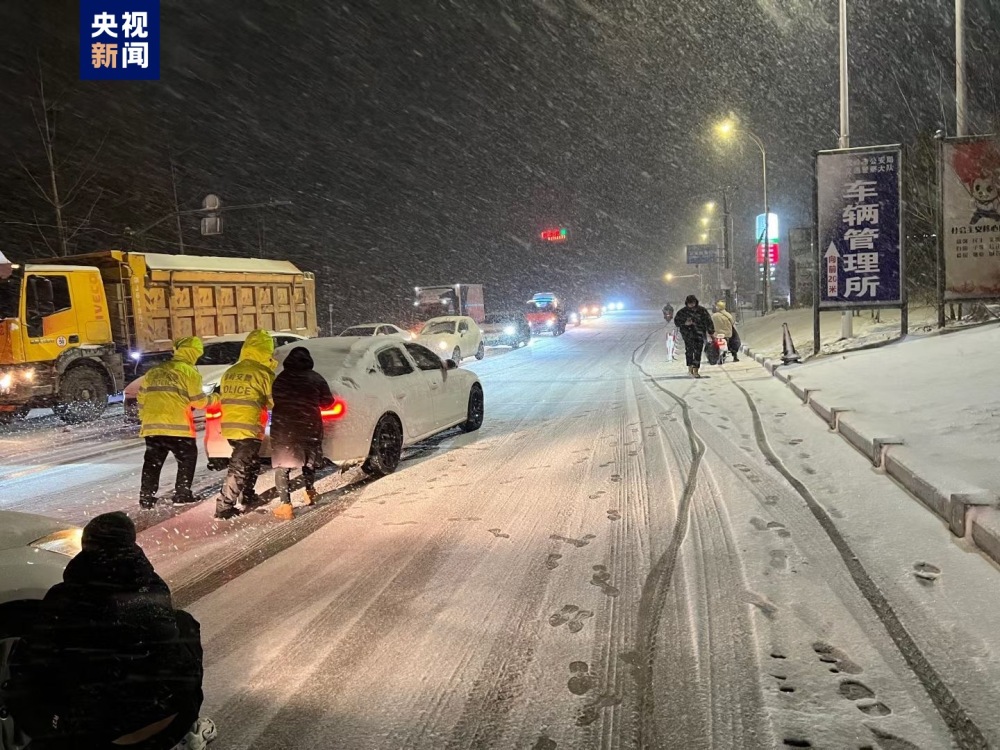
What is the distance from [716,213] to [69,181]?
41.6 meters

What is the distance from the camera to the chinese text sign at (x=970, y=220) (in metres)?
15.1

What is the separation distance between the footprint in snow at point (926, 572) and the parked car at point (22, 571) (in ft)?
15.1

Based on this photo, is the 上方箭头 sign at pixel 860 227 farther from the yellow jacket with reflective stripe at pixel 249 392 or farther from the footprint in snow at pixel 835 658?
the footprint in snow at pixel 835 658

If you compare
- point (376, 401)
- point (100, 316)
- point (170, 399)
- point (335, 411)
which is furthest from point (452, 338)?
point (170, 399)

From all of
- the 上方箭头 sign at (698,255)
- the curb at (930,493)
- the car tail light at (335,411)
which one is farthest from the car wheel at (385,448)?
the 上方箭头 sign at (698,255)

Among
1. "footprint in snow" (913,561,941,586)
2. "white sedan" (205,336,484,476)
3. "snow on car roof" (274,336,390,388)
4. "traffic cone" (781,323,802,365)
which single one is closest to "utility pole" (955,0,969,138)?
"traffic cone" (781,323,802,365)

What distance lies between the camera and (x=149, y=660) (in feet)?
8.25

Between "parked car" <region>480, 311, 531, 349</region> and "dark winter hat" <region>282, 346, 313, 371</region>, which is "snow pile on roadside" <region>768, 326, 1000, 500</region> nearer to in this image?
"dark winter hat" <region>282, 346, 313, 371</region>

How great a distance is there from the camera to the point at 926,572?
4863mm

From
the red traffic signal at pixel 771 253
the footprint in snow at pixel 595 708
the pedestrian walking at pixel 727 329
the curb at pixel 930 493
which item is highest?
the red traffic signal at pixel 771 253

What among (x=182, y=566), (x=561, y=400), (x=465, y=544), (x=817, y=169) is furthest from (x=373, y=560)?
(x=817, y=169)

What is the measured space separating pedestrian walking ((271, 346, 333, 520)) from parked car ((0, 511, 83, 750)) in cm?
329

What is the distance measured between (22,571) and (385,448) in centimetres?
538

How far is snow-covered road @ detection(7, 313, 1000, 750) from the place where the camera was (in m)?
3.37
